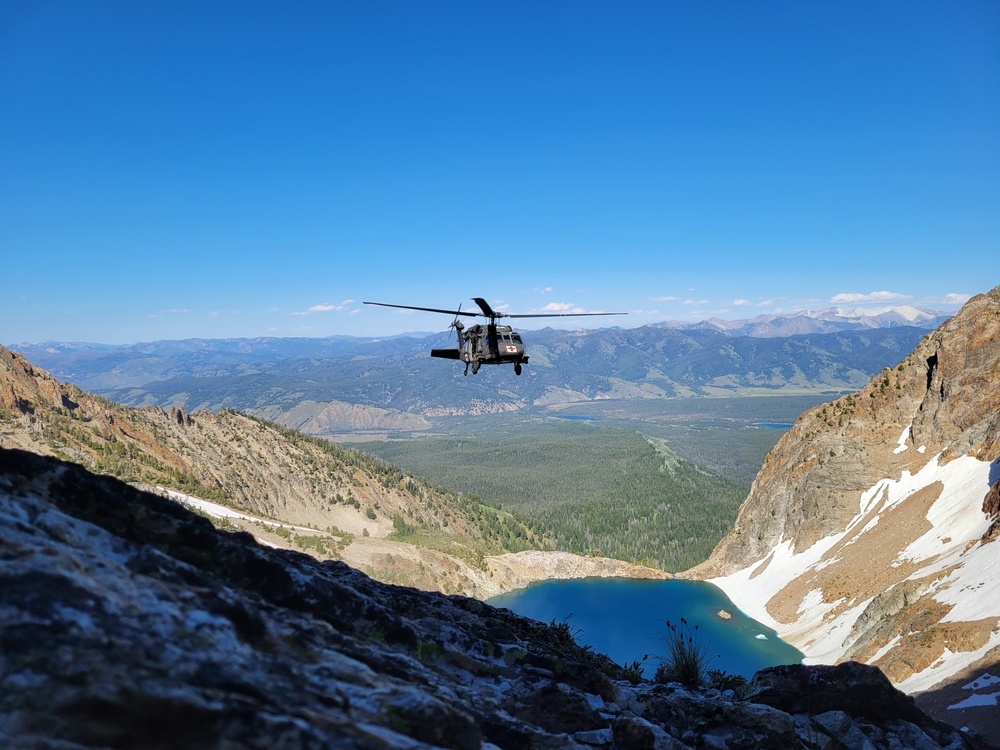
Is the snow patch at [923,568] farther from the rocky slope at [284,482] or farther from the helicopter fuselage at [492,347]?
the helicopter fuselage at [492,347]

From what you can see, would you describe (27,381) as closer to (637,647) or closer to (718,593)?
(637,647)

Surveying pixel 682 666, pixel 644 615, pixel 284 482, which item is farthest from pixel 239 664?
pixel 284 482

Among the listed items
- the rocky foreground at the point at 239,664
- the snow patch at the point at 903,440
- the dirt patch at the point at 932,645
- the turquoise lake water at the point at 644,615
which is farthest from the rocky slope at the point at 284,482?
the rocky foreground at the point at 239,664

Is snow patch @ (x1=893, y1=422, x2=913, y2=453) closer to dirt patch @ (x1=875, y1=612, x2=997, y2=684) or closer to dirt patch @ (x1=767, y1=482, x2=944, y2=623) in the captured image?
dirt patch @ (x1=767, y1=482, x2=944, y2=623)

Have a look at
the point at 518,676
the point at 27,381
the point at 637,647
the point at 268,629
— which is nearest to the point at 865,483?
the point at 637,647

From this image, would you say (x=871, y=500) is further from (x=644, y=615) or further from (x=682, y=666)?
(x=682, y=666)
